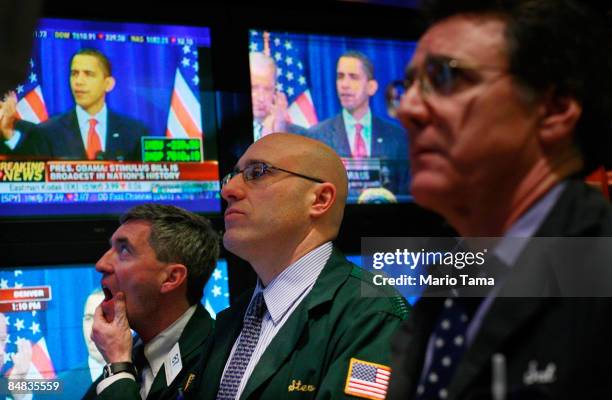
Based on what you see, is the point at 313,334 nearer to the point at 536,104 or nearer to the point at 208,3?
the point at 536,104

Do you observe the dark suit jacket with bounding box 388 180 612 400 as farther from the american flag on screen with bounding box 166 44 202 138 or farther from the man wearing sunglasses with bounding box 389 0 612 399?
the american flag on screen with bounding box 166 44 202 138

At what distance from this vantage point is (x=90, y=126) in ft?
12.2

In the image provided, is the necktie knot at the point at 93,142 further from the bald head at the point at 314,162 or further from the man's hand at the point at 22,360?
the bald head at the point at 314,162

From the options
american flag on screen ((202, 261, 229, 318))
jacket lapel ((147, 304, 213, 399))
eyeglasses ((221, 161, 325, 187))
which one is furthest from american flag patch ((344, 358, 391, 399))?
american flag on screen ((202, 261, 229, 318))

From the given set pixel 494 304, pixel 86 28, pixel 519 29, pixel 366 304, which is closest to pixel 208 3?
pixel 86 28

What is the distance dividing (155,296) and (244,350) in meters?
0.72

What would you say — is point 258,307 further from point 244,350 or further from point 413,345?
point 413,345

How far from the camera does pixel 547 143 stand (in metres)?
1.40

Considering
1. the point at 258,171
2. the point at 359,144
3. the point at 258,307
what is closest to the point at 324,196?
the point at 258,171

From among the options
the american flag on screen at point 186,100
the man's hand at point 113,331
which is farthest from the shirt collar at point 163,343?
the american flag on screen at point 186,100

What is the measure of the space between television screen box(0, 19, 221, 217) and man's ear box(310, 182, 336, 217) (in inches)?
41.7

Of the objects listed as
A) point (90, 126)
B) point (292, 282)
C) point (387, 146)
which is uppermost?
point (90, 126)

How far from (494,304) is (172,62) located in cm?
292

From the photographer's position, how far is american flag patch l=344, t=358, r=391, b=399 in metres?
2.31
